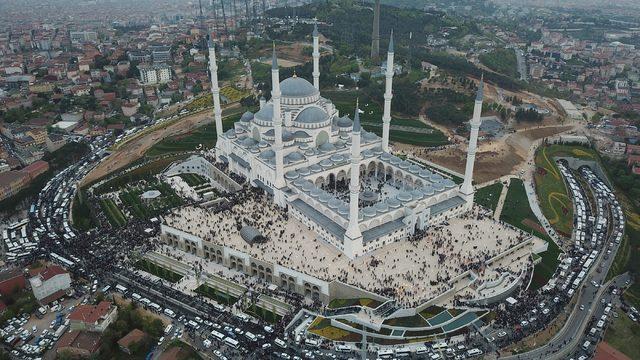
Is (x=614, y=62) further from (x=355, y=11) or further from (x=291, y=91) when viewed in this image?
(x=291, y=91)

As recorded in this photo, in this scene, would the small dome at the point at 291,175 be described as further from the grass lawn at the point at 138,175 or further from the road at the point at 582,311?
the road at the point at 582,311

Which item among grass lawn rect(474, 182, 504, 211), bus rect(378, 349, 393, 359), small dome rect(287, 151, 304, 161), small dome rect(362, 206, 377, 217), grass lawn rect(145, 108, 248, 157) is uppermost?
small dome rect(287, 151, 304, 161)

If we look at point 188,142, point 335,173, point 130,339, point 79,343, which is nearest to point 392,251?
point 335,173

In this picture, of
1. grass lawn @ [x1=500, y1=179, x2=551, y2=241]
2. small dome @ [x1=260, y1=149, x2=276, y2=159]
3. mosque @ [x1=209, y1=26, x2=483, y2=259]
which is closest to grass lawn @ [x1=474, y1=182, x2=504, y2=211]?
grass lawn @ [x1=500, y1=179, x2=551, y2=241]

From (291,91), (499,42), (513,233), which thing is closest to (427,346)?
(513,233)

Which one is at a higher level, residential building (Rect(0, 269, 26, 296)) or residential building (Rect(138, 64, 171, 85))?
residential building (Rect(138, 64, 171, 85))

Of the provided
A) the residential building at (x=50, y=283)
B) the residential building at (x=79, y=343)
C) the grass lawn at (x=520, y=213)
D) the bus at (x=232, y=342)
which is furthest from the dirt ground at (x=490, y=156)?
the residential building at (x=50, y=283)

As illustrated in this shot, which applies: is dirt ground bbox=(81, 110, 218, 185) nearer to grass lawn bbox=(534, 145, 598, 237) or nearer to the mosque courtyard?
the mosque courtyard
